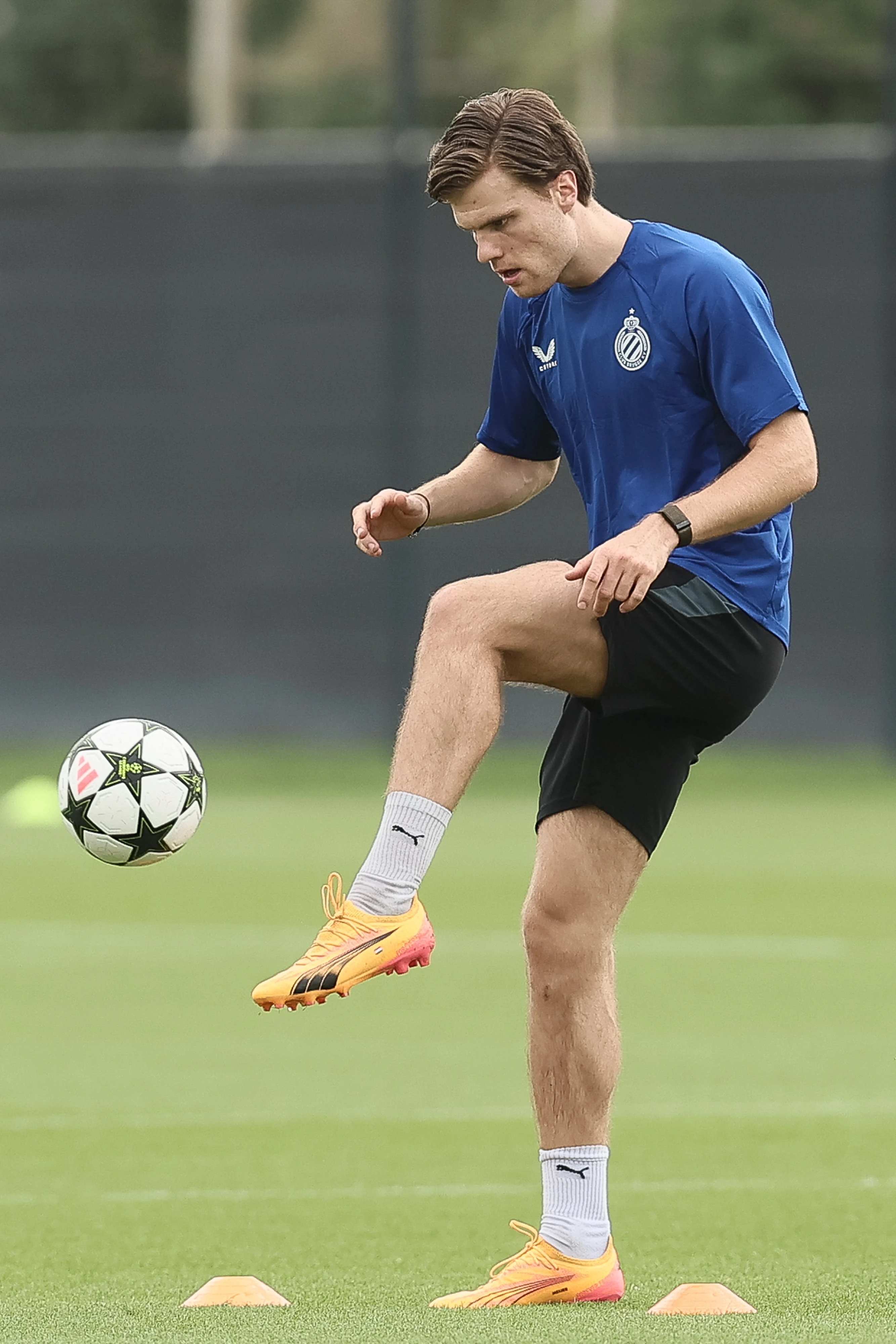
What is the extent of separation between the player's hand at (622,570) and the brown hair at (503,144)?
2.87ft

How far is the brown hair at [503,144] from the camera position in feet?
17.4

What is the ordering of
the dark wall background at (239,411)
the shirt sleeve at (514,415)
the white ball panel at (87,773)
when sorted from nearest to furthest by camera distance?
the white ball panel at (87,773) → the shirt sleeve at (514,415) → the dark wall background at (239,411)

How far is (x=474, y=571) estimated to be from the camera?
71.1ft

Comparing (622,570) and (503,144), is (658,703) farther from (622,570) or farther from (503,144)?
(503,144)

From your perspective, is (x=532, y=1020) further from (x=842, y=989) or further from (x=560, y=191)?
(x=842, y=989)

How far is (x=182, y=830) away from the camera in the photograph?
5.82m

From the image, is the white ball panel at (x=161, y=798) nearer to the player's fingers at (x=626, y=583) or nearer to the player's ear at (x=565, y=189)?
the player's fingers at (x=626, y=583)

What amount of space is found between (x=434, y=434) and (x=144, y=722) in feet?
51.9

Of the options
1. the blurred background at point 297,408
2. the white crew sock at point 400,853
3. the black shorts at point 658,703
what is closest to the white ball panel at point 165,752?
the black shorts at point 658,703

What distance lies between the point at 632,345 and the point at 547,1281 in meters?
2.13

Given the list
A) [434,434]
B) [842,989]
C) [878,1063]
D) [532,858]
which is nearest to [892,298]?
[434,434]

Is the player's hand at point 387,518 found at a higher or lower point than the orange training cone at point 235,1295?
higher

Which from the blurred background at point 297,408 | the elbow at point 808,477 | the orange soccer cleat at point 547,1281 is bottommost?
the orange soccer cleat at point 547,1281

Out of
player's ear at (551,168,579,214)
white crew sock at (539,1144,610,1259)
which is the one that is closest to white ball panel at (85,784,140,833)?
white crew sock at (539,1144,610,1259)
